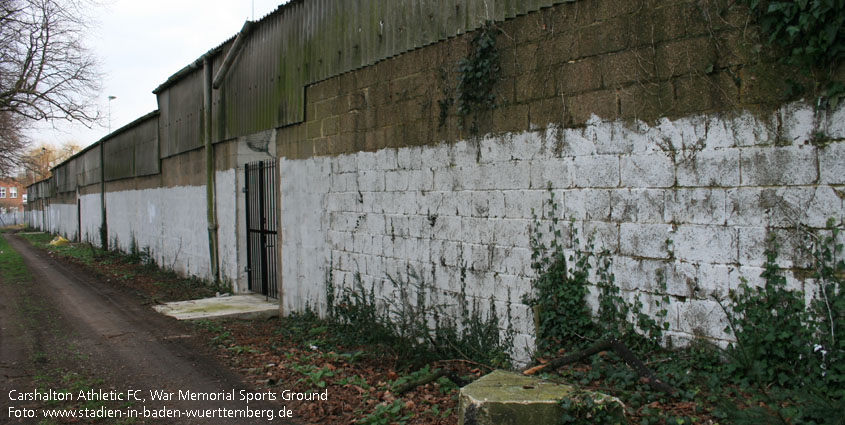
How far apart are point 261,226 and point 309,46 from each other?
387 centimetres

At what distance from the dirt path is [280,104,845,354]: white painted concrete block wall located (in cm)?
244

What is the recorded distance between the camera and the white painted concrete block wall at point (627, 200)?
3803mm

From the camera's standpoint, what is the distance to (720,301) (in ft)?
13.5

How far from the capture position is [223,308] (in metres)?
10.3

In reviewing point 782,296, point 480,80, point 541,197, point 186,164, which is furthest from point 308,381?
point 186,164

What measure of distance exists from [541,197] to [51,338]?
744cm

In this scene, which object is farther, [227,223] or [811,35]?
[227,223]

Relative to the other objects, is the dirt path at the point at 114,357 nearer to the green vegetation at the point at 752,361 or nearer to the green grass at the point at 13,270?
the green vegetation at the point at 752,361

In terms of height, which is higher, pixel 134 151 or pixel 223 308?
pixel 134 151

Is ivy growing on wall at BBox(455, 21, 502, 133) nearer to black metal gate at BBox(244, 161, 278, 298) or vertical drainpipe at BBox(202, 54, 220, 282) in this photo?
black metal gate at BBox(244, 161, 278, 298)

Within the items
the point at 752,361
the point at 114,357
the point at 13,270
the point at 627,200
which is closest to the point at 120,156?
the point at 13,270

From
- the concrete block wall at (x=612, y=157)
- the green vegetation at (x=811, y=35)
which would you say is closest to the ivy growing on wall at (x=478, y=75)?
the concrete block wall at (x=612, y=157)

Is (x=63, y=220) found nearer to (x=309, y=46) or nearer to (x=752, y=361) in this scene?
(x=309, y=46)

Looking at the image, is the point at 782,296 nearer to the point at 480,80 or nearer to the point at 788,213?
the point at 788,213
